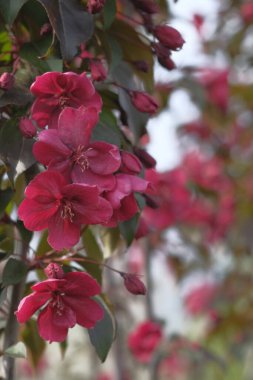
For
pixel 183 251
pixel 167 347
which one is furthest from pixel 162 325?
pixel 183 251

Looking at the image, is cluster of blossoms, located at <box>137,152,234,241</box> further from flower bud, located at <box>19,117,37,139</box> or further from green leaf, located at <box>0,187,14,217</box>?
flower bud, located at <box>19,117,37,139</box>

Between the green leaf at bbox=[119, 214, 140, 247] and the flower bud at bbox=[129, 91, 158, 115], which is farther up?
the flower bud at bbox=[129, 91, 158, 115]

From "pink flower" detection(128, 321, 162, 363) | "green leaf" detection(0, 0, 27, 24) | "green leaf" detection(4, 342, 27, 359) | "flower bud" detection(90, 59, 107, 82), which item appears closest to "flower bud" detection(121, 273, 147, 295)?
"green leaf" detection(4, 342, 27, 359)

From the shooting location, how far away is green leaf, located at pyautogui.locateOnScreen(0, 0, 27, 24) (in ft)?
3.09

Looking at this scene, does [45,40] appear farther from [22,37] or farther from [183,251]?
[183,251]

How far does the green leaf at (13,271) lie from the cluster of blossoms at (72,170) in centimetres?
17

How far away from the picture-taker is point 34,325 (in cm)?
128

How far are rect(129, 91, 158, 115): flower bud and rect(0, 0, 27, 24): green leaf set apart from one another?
21 cm

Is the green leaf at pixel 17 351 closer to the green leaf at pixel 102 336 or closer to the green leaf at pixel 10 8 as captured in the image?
the green leaf at pixel 102 336

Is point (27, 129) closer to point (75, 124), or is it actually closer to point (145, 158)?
point (75, 124)

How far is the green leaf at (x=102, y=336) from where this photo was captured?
1.02 metres

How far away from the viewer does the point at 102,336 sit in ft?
3.41

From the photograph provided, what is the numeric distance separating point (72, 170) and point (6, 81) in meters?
0.14

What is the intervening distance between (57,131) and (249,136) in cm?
341
